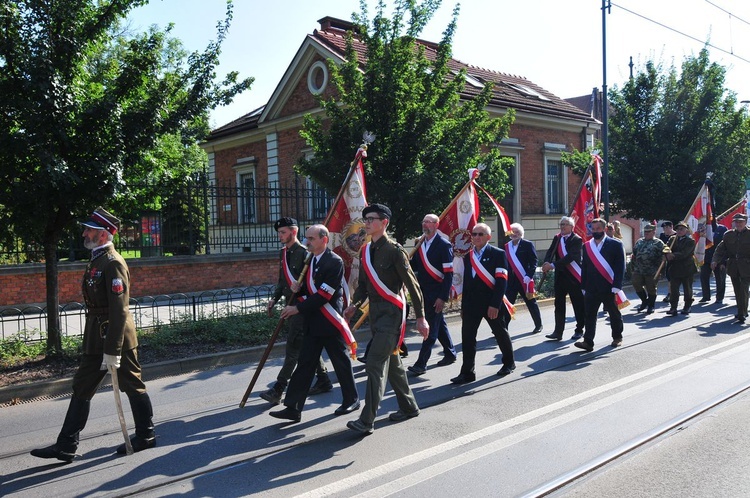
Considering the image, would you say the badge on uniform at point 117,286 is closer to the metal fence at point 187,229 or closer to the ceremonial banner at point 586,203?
the metal fence at point 187,229

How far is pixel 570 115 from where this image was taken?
2641cm

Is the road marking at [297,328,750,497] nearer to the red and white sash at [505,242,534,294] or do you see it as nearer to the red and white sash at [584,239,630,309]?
the red and white sash at [584,239,630,309]

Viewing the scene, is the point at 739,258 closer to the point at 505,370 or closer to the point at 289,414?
the point at 505,370

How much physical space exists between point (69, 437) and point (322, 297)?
2.29m

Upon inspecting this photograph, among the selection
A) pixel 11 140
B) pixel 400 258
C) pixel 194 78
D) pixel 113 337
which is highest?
pixel 194 78

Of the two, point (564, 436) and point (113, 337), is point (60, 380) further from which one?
point (564, 436)

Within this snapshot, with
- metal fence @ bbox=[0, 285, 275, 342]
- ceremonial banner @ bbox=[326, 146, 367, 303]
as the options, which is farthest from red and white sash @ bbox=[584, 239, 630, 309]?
metal fence @ bbox=[0, 285, 275, 342]

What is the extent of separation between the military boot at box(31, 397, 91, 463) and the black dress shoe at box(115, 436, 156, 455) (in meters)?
0.34

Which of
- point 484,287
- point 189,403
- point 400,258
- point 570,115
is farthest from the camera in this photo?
point 570,115

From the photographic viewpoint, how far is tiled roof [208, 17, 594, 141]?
23.0 m

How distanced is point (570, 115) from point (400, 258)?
74.6ft

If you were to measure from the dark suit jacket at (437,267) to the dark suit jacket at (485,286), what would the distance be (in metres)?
0.32

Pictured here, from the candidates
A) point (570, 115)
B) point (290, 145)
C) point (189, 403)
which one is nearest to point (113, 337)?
point (189, 403)

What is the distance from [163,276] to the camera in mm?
15633
